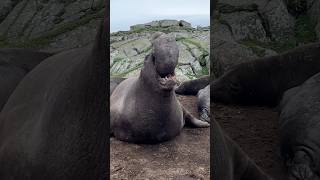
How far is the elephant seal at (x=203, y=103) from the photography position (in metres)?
4.38

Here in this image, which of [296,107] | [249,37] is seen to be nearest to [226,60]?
[249,37]

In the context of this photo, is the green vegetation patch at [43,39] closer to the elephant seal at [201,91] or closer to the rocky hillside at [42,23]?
the rocky hillside at [42,23]

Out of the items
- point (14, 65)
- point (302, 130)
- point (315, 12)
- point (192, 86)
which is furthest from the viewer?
point (192, 86)

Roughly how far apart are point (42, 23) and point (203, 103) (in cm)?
240

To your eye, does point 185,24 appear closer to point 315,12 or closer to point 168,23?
point 168,23

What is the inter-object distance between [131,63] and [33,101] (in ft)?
7.40

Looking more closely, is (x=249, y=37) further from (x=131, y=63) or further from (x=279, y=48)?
(x=131, y=63)

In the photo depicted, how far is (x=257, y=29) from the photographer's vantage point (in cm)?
235

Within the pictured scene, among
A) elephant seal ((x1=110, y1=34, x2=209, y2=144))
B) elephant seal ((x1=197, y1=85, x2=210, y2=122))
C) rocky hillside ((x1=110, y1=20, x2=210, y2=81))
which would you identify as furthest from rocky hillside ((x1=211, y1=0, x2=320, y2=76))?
elephant seal ((x1=197, y1=85, x2=210, y2=122))

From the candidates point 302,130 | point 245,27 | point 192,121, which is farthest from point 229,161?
point 192,121

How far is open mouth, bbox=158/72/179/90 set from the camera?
3386 mm

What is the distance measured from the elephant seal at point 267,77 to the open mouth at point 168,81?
100 centimetres

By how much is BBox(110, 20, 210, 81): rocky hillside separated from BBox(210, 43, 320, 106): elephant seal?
6.07 ft

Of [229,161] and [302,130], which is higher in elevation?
[302,130]
